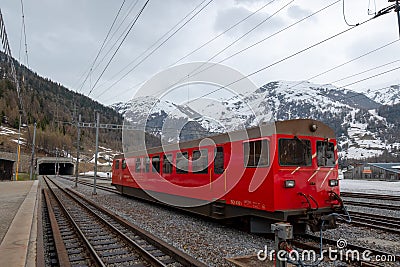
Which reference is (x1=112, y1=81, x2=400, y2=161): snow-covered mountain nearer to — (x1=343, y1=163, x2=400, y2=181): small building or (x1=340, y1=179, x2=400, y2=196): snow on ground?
(x1=340, y1=179, x2=400, y2=196): snow on ground

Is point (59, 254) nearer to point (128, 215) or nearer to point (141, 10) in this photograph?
point (128, 215)

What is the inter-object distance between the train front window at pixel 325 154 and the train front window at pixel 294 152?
1.37 ft

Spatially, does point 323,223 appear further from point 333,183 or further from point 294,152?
point 294,152

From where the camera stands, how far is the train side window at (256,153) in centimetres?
793

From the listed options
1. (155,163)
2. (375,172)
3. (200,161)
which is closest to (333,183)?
(200,161)

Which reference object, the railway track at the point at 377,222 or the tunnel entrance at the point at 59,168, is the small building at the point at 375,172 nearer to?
the railway track at the point at 377,222

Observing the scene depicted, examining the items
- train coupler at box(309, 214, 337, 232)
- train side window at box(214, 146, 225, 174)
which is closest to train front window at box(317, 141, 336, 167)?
train coupler at box(309, 214, 337, 232)

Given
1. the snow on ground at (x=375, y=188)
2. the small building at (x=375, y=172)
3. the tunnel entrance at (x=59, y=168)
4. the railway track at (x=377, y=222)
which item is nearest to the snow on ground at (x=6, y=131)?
the tunnel entrance at (x=59, y=168)

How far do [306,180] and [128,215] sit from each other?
7172 mm

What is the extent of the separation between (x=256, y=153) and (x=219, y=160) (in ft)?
5.17

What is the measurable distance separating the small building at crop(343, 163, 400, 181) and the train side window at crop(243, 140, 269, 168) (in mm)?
45425

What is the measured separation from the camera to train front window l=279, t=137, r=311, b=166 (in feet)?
25.8

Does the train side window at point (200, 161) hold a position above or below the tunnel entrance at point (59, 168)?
above

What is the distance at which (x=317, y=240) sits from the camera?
317 inches
